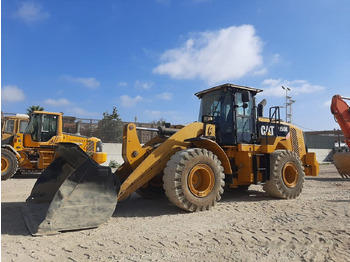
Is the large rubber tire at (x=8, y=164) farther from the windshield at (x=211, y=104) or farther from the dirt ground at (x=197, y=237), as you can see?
the windshield at (x=211, y=104)

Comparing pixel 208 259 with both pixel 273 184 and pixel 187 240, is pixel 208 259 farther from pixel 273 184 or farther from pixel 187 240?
pixel 273 184

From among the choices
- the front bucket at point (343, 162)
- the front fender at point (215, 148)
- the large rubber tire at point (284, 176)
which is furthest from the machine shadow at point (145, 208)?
the front bucket at point (343, 162)

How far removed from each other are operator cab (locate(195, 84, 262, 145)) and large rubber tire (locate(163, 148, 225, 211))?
46.7 inches

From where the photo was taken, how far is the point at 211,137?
22.1ft

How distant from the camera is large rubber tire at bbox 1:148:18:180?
11094 mm

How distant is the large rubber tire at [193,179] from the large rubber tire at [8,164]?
854 cm

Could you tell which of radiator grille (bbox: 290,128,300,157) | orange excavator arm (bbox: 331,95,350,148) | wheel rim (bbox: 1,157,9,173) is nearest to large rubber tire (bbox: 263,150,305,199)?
radiator grille (bbox: 290,128,300,157)

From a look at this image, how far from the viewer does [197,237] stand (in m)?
4.16

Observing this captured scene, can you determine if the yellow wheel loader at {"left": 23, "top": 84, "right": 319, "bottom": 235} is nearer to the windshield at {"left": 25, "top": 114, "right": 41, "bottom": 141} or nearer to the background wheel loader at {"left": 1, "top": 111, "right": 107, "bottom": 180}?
the background wheel loader at {"left": 1, "top": 111, "right": 107, "bottom": 180}

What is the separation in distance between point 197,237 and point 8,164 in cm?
988

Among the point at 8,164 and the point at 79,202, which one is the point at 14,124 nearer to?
the point at 8,164

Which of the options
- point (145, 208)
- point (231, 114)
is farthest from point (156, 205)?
point (231, 114)

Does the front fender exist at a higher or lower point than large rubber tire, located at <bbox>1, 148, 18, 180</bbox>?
higher

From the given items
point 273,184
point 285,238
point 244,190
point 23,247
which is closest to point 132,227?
point 23,247
